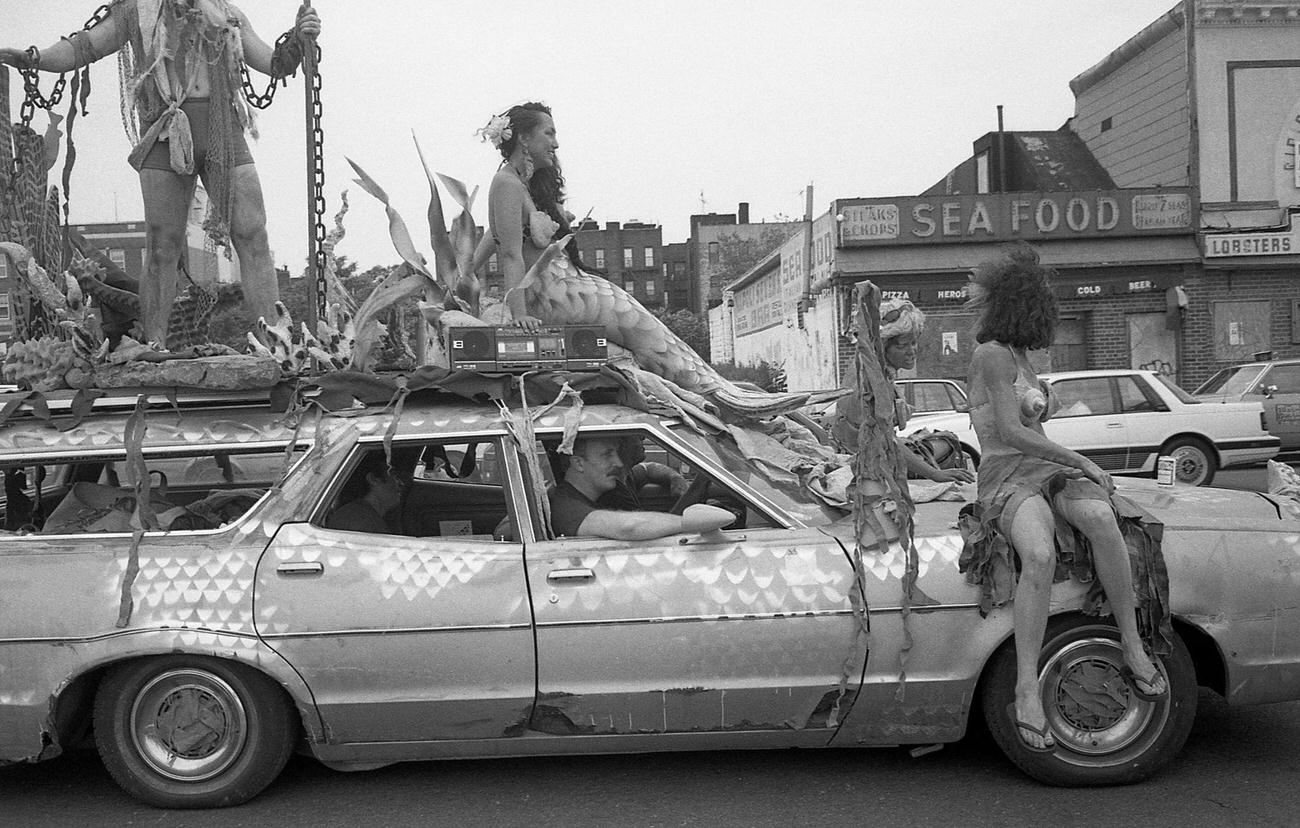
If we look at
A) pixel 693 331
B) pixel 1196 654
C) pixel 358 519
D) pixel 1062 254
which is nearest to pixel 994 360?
pixel 1196 654

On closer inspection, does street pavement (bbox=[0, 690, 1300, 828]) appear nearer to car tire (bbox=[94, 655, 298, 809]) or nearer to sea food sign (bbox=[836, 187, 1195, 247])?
car tire (bbox=[94, 655, 298, 809])

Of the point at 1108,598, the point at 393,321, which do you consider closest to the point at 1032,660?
the point at 1108,598

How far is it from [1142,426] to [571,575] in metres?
10.3

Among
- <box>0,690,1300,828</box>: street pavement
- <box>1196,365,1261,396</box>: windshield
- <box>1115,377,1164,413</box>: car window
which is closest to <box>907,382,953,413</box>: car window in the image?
<box>1115,377,1164,413</box>: car window

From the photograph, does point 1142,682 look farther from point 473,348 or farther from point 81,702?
point 81,702

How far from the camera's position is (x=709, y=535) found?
3656 millimetres

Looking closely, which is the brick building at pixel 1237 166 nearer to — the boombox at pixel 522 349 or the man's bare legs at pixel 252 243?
the man's bare legs at pixel 252 243

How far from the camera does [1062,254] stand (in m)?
22.6

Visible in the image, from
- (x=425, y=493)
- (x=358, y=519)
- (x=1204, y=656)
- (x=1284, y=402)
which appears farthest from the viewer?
(x=1284, y=402)

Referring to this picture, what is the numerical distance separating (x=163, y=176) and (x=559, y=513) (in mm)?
3009

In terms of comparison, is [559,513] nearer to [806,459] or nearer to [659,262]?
[806,459]

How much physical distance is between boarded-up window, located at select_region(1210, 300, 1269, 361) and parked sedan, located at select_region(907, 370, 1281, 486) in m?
11.2

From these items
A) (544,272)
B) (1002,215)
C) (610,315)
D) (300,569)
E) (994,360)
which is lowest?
(300,569)

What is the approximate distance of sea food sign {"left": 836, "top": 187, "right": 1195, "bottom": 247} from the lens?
22.3 metres
